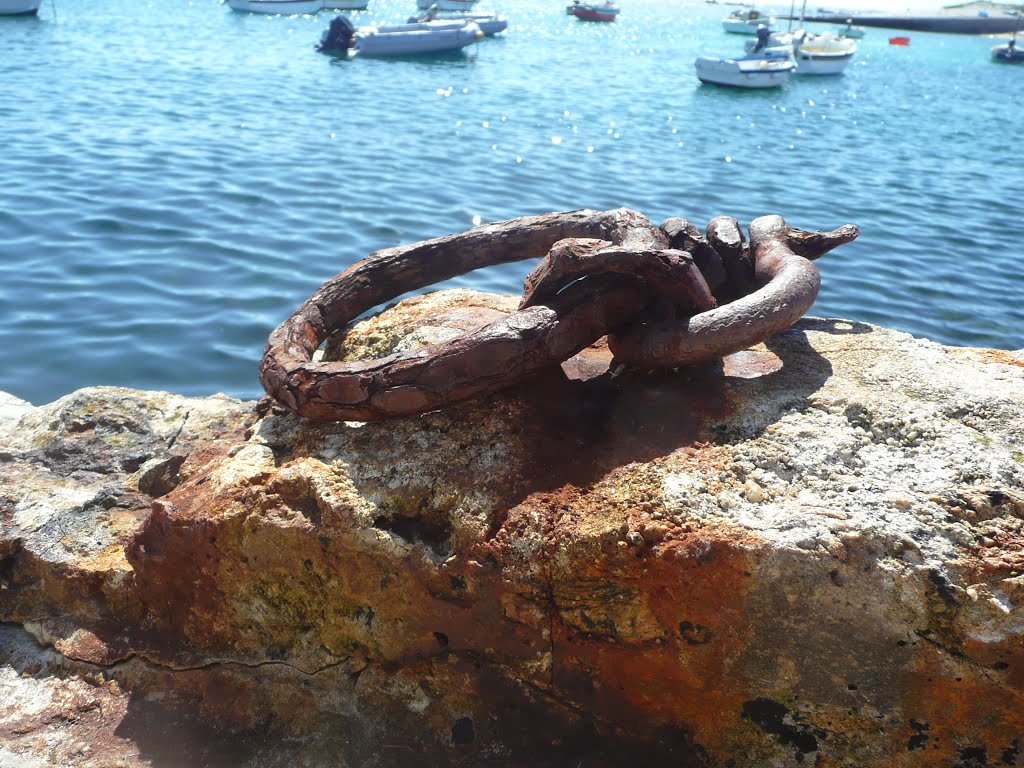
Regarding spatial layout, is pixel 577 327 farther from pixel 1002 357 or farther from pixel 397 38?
pixel 397 38

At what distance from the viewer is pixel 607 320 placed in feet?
9.71

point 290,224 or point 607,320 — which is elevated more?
point 607,320

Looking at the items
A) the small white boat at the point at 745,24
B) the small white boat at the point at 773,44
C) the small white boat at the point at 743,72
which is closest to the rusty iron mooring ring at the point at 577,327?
the small white boat at the point at 743,72

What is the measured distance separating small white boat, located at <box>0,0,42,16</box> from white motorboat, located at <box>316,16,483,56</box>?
31.5 ft

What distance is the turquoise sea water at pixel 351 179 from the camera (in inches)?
311

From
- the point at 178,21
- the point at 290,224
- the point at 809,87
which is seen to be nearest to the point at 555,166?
the point at 290,224

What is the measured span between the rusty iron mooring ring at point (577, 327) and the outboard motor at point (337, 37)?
1093 inches

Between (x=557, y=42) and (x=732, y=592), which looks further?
(x=557, y=42)

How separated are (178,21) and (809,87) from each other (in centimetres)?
2165

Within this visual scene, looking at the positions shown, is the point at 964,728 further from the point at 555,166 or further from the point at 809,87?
the point at 809,87

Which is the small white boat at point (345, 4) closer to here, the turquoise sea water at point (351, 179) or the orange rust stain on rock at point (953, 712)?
the turquoise sea water at point (351, 179)

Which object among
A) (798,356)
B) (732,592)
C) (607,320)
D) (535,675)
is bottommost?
(535,675)

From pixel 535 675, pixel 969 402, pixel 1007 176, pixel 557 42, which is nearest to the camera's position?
pixel 535 675

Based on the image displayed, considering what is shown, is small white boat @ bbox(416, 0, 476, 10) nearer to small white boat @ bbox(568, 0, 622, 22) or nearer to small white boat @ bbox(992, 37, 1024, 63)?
small white boat @ bbox(568, 0, 622, 22)
